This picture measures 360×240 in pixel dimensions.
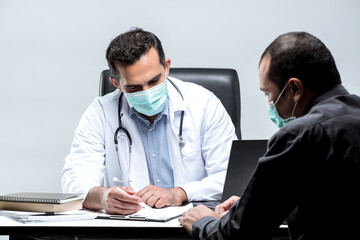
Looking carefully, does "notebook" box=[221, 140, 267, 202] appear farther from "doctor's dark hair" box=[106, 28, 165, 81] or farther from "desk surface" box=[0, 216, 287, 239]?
"doctor's dark hair" box=[106, 28, 165, 81]

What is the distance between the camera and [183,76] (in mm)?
2510

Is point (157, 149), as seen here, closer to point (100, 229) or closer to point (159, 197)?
point (159, 197)

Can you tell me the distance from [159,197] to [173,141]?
1.51ft

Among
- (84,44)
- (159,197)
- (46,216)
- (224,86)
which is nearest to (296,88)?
(159,197)

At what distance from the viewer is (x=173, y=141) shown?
225 cm

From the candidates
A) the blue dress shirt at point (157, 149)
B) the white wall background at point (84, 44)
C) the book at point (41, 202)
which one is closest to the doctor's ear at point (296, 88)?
the book at point (41, 202)

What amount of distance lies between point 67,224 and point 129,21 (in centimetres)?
180

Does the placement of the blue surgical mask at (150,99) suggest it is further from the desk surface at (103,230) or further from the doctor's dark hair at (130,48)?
the desk surface at (103,230)

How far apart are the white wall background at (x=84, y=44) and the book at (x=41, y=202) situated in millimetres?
1384

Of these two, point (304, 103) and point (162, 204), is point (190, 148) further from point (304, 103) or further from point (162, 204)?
point (304, 103)

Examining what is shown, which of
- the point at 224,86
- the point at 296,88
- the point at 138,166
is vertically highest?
the point at 296,88

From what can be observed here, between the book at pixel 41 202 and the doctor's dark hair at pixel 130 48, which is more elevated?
the doctor's dark hair at pixel 130 48

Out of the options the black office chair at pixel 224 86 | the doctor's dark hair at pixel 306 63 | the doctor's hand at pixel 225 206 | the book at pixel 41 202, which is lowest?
the doctor's hand at pixel 225 206

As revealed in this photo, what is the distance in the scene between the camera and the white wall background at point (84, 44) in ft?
10.1
